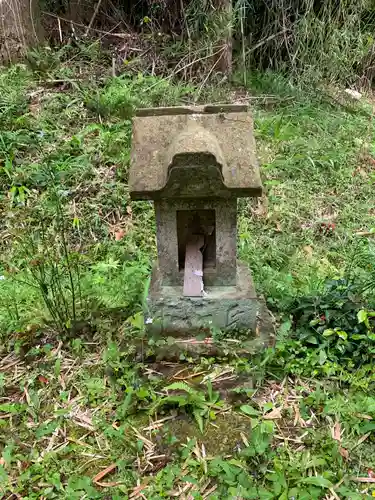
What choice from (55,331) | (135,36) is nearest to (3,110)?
(135,36)

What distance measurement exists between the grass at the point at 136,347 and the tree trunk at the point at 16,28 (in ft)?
0.94

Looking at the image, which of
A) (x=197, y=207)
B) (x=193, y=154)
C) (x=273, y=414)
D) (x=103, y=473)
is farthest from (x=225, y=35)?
(x=103, y=473)

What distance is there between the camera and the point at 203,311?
8.18ft

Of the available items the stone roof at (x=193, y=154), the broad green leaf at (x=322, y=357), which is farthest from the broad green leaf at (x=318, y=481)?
the stone roof at (x=193, y=154)

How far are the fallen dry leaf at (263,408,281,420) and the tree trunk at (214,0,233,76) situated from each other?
14.7ft

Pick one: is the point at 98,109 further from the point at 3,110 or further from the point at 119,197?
the point at 119,197

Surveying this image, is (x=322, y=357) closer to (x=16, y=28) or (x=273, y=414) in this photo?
(x=273, y=414)

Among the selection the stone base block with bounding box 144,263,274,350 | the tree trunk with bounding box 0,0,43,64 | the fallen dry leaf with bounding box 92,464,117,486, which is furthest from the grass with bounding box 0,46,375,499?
the tree trunk with bounding box 0,0,43,64

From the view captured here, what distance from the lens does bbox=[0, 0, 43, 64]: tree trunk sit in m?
5.07

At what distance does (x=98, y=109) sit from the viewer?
16.3 feet

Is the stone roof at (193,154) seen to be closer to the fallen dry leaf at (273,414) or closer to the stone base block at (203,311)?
the stone base block at (203,311)

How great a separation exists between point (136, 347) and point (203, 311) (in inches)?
16.8

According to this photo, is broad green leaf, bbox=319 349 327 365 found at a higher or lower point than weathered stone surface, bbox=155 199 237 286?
lower

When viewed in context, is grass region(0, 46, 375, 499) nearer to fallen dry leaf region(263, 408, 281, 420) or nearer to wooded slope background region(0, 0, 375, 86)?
fallen dry leaf region(263, 408, 281, 420)
